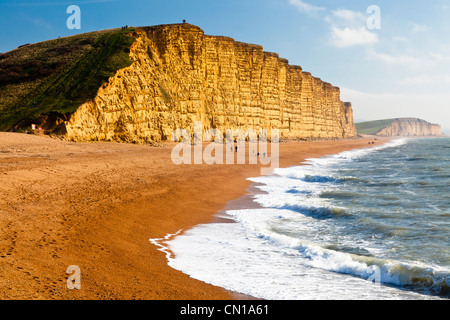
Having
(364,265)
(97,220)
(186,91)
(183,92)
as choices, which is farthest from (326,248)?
(186,91)

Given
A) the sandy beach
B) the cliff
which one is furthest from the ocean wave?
the cliff

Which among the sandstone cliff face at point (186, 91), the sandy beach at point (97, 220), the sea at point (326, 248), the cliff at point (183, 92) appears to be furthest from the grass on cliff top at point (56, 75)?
the sea at point (326, 248)

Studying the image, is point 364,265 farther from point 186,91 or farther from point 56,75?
point 56,75

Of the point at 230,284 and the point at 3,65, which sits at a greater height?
the point at 3,65

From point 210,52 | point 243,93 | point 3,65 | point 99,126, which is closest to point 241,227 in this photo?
point 99,126

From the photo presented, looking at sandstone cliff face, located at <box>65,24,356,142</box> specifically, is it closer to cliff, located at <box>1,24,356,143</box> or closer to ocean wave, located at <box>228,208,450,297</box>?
cliff, located at <box>1,24,356,143</box>

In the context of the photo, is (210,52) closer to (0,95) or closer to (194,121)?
(194,121)

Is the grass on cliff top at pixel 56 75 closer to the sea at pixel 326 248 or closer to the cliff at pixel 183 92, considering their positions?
the cliff at pixel 183 92
